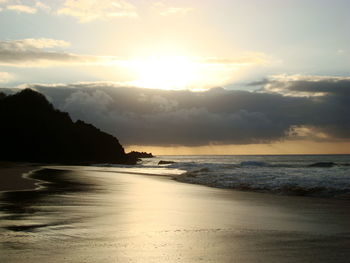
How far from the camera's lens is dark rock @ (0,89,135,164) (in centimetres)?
11631

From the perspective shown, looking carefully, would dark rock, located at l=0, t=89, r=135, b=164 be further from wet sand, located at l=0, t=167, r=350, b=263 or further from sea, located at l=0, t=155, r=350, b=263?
wet sand, located at l=0, t=167, r=350, b=263

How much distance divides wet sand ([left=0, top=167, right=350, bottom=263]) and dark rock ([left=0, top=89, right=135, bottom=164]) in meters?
103

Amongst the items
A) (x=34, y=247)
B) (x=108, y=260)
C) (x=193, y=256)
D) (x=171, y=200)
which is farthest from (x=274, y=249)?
(x=171, y=200)

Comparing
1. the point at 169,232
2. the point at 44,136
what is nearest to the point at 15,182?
the point at 169,232

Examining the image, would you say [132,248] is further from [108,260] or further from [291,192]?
[291,192]

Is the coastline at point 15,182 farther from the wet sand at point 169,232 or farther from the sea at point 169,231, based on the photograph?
the wet sand at point 169,232

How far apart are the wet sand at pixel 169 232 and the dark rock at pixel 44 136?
10272 cm

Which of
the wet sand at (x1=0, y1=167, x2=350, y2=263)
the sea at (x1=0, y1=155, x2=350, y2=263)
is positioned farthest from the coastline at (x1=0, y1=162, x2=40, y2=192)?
the wet sand at (x1=0, y1=167, x2=350, y2=263)

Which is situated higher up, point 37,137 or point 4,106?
point 4,106

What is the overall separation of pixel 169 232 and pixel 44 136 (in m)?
124

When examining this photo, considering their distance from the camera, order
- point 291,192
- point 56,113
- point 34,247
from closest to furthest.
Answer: point 34,247, point 291,192, point 56,113

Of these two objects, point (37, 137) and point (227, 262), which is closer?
point (227, 262)

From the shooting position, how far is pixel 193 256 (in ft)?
22.2

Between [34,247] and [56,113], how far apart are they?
13294 centimetres
